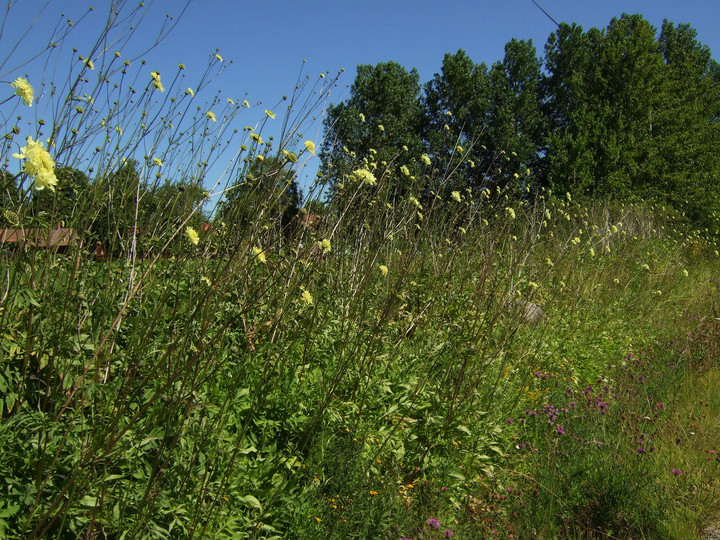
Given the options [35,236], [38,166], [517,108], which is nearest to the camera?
[38,166]

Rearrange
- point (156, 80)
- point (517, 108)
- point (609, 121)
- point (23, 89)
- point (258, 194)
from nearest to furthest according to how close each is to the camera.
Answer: point (23, 89), point (258, 194), point (156, 80), point (609, 121), point (517, 108)

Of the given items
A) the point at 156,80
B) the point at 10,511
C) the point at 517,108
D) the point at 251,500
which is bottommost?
the point at 10,511

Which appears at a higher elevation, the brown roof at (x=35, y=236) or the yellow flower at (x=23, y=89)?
the yellow flower at (x=23, y=89)

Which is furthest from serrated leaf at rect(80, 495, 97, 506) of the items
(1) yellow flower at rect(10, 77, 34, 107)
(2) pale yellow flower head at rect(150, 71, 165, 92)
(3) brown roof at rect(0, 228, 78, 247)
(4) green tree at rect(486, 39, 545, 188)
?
(4) green tree at rect(486, 39, 545, 188)

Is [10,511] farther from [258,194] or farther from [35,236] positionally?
[258,194]

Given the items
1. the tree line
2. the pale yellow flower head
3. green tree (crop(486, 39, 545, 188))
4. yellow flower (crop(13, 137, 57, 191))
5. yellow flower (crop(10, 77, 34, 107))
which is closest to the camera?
yellow flower (crop(13, 137, 57, 191))

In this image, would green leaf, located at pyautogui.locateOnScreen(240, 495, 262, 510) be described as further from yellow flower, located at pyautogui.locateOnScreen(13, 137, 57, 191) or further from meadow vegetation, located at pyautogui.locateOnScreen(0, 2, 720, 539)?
yellow flower, located at pyautogui.locateOnScreen(13, 137, 57, 191)

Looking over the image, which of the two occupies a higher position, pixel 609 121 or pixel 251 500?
pixel 609 121

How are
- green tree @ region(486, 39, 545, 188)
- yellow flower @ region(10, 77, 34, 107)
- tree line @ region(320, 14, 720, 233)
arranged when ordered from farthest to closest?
green tree @ region(486, 39, 545, 188) → tree line @ region(320, 14, 720, 233) → yellow flower @ region(10, 77, 34, 107)

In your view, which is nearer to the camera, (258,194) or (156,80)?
(258,194)

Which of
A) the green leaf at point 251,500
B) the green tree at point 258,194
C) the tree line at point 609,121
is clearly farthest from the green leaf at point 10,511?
the tree line at point 609,121

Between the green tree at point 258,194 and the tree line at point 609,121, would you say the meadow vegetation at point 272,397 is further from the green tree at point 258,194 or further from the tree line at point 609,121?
the tree line at point 609,121

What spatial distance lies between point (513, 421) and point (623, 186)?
15.1 m

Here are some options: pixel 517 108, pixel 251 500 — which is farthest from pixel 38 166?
pixel 517 108
